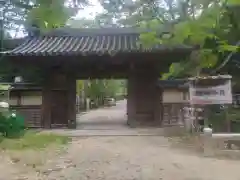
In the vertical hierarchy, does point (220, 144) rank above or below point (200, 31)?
below

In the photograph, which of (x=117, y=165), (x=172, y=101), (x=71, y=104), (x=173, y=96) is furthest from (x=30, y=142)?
(x=173, y=96)

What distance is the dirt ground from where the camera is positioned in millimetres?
6344

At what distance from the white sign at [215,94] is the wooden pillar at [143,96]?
4.22m

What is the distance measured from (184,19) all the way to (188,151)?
346 cm

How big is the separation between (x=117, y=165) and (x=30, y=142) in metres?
4.13

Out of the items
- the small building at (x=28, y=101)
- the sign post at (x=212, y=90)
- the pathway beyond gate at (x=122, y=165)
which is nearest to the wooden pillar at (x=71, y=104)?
the small building at (x=28, y=101)

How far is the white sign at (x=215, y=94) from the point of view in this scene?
1039cm

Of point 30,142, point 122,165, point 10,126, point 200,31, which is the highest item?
point 200,31

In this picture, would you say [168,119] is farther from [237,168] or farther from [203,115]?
[237,168]

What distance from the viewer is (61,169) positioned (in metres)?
6.92

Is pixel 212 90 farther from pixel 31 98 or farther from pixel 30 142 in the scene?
pixel 31 98

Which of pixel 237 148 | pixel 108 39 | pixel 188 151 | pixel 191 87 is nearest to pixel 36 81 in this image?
pixel 108 39

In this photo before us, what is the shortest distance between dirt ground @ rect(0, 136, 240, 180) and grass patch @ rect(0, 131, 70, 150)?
2.86 feet

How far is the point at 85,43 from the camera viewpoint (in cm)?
1578
